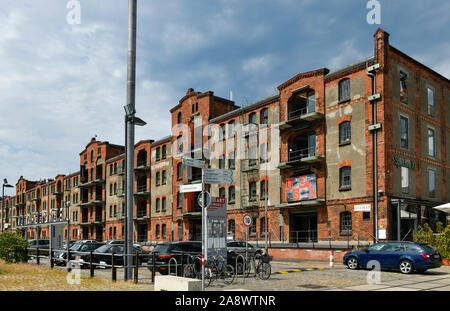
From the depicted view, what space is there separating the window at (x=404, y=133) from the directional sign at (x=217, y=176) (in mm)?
20237

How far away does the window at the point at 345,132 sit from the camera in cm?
3013

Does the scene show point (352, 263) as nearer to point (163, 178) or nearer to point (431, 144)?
point (431, 144)

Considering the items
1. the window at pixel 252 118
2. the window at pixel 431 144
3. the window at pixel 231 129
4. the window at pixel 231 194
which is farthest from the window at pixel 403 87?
the window at pixel 231 194

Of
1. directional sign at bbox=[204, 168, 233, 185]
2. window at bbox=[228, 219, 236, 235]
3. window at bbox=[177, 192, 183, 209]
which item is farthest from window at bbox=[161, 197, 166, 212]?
directional sign at bbox=[204, 168, 233, 185]

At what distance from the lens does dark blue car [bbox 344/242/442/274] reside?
743 inches

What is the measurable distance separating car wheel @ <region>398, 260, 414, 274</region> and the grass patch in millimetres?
11567

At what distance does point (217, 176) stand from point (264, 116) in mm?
25471

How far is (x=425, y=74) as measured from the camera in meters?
32.7

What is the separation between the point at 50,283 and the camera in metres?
14.6

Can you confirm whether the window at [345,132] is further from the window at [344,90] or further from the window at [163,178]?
the window at [163,178]

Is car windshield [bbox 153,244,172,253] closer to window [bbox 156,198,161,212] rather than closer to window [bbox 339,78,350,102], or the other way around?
window [bbox 339,78,350,102]

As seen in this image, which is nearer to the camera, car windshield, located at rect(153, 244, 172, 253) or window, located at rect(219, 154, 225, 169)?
car windshield, located at rect(153, 244, 172, 253)
